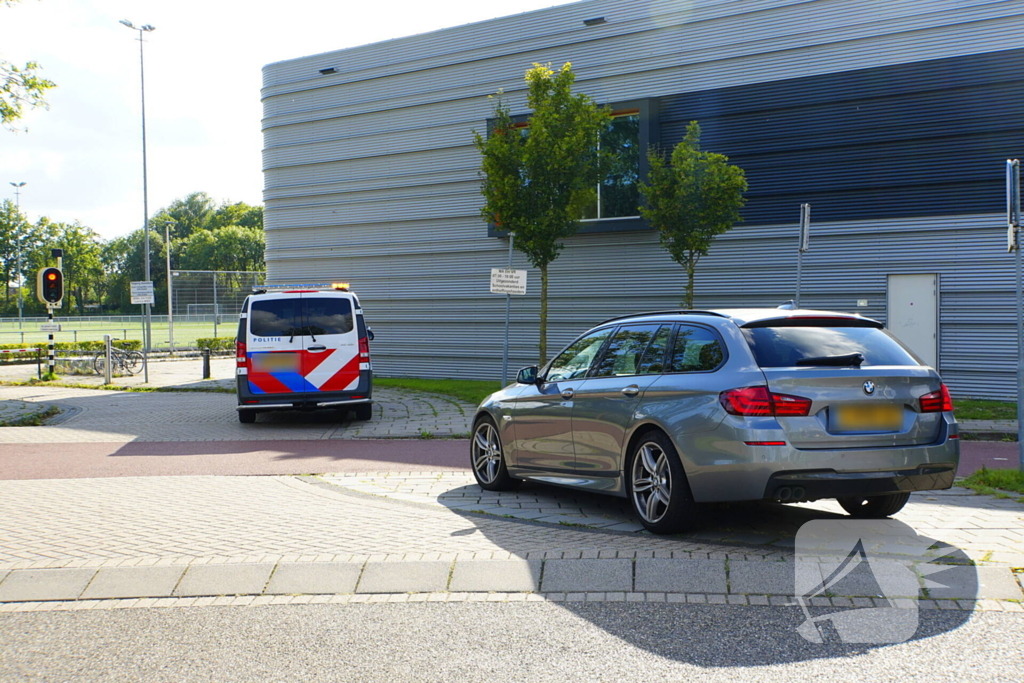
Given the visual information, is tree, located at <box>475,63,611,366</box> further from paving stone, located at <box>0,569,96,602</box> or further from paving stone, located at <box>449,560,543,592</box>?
paving stone, located at <box>0,569,96,602</box>

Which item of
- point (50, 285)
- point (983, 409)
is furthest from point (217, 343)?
point (983, 409)

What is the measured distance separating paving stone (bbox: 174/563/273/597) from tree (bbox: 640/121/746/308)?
13.0 metres

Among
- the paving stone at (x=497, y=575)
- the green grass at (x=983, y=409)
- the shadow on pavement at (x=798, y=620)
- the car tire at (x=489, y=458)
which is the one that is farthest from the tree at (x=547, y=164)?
the paving stone at (x=497, y=575)

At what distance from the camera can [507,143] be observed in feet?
60.0

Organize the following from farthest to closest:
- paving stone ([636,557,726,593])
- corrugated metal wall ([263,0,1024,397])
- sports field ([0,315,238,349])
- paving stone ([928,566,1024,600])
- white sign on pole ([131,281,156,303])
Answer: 1. sports field ([0,315,238,349])
2. white sign on pole ([131,281,156,303])
3. corrugated metal wall ([263,0,1024,397])
4. paving stone ([636,557,726,593])
5. paving stone ([928,566,1024,600])

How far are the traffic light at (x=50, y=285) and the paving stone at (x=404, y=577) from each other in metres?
Result: 22.1

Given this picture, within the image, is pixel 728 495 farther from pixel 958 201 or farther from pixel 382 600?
pixel 958 201

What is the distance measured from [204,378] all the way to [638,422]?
2079cm

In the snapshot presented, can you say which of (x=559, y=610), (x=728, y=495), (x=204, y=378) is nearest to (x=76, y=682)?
(x=559, y=610)

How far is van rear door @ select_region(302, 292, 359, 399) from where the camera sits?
1440 centimetres

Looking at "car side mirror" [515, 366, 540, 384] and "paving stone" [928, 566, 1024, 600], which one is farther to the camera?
"car side mirror" [515, 366, 540, 384]

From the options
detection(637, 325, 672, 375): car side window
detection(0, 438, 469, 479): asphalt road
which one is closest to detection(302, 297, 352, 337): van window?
detection(0, 438, 469, 479): asphalt road

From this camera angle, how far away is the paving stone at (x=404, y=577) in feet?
17.7

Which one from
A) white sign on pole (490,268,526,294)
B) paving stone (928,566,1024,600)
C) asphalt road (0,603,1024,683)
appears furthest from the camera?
white sign on pole (490,268,526,294)
